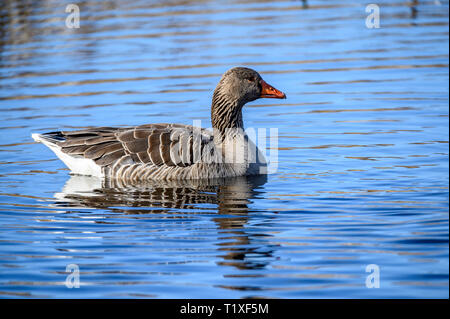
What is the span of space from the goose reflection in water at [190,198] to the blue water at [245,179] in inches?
1.7

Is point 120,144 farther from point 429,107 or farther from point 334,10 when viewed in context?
point 334,10

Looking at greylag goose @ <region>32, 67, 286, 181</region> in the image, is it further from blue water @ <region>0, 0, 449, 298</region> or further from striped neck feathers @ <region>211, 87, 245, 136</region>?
blue water @ <region>0, 0, 449, 298</region>

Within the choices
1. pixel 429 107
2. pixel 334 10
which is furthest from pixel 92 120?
pixel 334 10

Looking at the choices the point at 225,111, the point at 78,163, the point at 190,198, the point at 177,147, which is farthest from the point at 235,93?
the point at 78,163

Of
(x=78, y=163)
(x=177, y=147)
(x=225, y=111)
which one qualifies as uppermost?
(x=225, y=111)

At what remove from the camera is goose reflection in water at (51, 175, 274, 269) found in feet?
33.3

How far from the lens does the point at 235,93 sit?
14.3 metres

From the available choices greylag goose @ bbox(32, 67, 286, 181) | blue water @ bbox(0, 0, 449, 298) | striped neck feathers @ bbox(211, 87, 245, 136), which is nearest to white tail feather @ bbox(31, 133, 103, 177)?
greylag goose @ bbox(32, 67, 286, 181)

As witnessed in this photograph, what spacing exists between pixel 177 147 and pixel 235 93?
161 centimetres

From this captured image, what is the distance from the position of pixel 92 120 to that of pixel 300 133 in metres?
4.83

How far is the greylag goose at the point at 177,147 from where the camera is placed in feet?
44.5

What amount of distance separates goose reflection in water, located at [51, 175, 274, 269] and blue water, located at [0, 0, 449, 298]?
0.14 feet

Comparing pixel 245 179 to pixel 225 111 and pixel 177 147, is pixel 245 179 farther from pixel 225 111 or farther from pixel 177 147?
pixel 225 111

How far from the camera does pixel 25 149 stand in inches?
631
